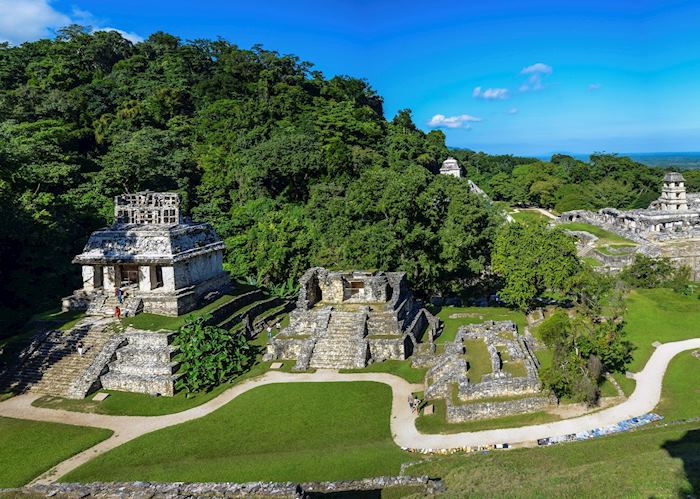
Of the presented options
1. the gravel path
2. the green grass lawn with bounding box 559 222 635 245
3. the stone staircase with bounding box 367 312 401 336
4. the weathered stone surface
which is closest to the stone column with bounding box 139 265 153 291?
the gravel path

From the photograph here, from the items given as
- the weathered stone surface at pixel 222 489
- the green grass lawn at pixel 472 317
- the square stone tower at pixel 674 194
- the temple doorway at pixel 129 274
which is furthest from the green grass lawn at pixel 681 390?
the square stone tower at pixel 674 194

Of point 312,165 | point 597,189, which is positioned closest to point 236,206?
point 312,165

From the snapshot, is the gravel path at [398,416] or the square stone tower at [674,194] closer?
the gravel path at [398,416]

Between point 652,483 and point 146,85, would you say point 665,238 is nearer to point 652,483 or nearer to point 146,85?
point 652,483

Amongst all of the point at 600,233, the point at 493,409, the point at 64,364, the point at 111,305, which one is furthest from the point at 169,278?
the point at 600,233

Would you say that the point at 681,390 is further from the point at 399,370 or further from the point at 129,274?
the point at 129,274

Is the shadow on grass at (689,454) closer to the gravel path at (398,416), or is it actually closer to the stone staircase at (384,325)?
the gravel path at (398,416)

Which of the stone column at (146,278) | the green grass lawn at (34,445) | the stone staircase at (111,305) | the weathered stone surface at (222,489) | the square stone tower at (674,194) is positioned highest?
the square stone tower at (674,194)
